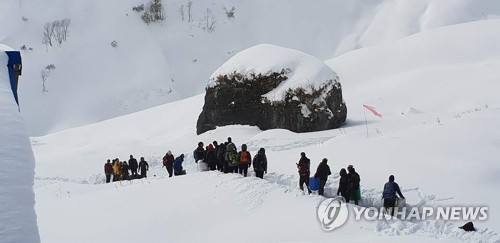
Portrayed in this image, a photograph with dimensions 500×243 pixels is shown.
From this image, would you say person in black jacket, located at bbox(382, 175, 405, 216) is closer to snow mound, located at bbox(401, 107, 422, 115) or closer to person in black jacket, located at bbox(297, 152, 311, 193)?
person in black jacket, located at bbox(297, 152, 311, 193)

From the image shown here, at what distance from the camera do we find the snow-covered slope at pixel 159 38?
61.1m

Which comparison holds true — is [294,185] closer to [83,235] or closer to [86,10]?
[83,235]

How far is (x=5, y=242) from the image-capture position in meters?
2.98

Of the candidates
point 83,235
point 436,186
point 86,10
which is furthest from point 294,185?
point 86,10

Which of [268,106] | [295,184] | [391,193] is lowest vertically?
[391,193]

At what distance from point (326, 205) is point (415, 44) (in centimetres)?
3226

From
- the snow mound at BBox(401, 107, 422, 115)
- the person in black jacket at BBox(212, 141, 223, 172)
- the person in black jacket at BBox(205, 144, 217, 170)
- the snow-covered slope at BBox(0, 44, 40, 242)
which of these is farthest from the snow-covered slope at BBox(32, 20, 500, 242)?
the snow-covered slope at BBox(0, 44, 40, 242)

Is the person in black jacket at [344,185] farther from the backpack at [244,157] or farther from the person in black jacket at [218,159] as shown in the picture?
the person in black jacket at [218,159]
